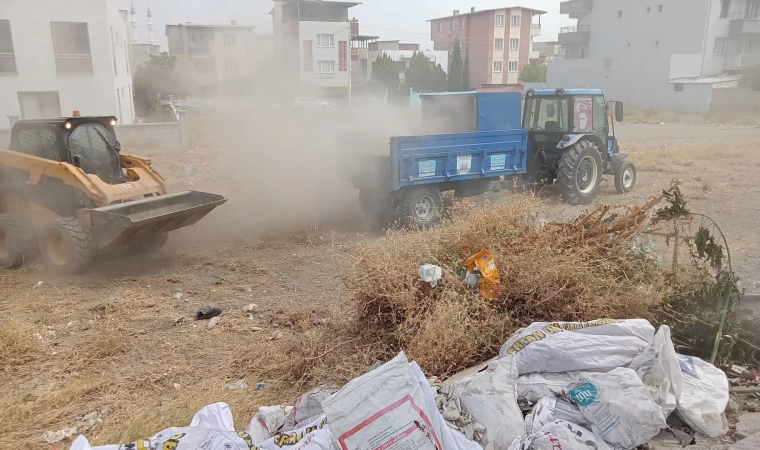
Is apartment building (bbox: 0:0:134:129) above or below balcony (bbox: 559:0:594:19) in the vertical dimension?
below

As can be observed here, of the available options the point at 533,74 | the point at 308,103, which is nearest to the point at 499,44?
the point at 533,74

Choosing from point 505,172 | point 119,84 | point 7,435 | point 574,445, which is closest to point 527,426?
point 574,445

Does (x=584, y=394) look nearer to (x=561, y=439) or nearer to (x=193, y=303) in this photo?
(x=561, y=439)

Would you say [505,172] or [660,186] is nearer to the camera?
[505,172]

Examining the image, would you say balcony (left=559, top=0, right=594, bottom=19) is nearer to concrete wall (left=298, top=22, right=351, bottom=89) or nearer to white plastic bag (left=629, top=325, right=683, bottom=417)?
concrete wall (left=298, top=22, right=351, bottom=89)

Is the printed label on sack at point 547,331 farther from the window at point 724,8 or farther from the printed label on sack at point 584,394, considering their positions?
the window at point 724,8

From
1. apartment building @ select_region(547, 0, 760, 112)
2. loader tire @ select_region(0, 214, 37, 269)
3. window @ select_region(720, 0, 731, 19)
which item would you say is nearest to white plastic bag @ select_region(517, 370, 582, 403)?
loader tire @ select_region(0, 214, 37, 269)

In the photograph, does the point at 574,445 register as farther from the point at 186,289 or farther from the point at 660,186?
the point at 660,186

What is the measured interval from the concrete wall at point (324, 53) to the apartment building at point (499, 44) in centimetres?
3335

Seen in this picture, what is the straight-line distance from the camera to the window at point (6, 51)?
16.0m

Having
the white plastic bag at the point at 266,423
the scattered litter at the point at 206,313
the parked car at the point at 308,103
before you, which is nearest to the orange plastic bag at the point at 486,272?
the white plastic bag at the point at 266,423

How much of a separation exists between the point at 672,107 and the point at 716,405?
34.9 meters

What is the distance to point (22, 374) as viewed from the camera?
429 centimetres

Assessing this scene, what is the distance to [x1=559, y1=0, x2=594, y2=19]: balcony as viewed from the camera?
143ft
